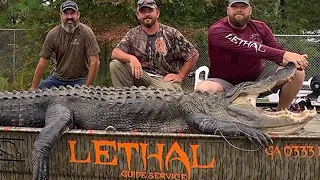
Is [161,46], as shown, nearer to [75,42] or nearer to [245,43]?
[75,42]

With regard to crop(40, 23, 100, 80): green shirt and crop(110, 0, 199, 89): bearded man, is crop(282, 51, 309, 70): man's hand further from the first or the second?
crop(40, 23, 100, 80): green shirt

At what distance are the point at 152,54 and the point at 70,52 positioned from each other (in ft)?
3.73

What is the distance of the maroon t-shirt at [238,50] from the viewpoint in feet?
13.0

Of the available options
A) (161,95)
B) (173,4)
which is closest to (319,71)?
(173,4)

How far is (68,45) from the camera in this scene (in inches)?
227

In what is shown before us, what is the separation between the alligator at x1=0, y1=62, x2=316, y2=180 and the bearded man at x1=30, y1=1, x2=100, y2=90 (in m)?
1.53

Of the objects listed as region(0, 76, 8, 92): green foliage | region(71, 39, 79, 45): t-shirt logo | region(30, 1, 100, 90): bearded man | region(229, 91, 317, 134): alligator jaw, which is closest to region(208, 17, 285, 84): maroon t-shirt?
region(229, 91, 317, 134): alligator jaw

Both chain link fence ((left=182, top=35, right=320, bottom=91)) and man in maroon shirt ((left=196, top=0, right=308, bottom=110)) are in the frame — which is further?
chain link fence ((left=182, top=35, right=320, bottom=91))

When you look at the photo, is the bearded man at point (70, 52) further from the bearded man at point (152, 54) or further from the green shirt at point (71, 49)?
the bearded man at point (152, 54)

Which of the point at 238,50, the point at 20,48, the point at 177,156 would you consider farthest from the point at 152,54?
the point at 20,48

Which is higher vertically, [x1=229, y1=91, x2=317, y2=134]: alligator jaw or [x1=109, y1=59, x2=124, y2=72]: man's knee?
[x1=109, y1=59, x2=124, y2=72]: man's knee

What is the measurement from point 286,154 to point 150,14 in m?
2.21

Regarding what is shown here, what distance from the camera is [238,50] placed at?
4008mm

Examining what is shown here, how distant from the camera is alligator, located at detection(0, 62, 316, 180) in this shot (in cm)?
370
